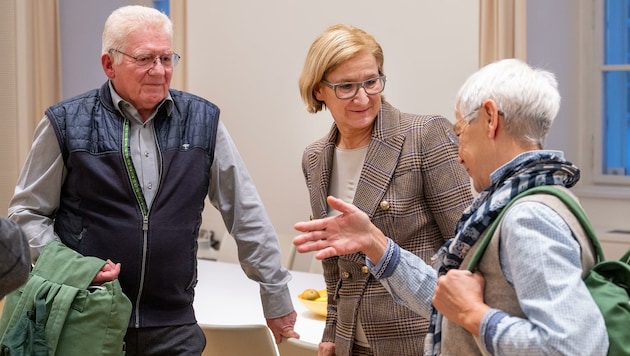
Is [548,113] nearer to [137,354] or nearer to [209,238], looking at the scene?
[137,354]

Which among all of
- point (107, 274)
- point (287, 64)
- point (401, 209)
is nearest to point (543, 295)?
point (401, 209)

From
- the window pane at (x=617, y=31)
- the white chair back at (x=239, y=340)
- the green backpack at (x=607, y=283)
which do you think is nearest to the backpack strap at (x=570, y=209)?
the green backpack at (x=607, y=283)

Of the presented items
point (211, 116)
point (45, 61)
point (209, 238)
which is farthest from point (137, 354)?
point (45, 61)

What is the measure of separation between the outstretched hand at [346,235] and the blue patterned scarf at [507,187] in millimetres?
323

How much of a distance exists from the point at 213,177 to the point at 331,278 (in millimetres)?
500

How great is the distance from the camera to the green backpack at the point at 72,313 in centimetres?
222

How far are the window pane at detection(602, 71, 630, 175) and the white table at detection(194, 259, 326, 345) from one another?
1.99m

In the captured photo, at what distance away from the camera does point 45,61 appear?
6559 millimetres

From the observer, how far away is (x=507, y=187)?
4.96ft

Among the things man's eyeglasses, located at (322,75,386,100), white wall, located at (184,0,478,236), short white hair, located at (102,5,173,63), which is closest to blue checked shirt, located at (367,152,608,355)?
man's eyeglasses, located at (322,75,386,100)

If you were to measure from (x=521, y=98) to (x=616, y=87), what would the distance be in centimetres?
381

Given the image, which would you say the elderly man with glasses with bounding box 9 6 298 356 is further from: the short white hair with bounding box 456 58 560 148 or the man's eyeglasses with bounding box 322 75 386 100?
the short white hair with bounding box 456 58 560 148

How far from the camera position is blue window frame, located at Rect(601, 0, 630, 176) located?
5043 mm

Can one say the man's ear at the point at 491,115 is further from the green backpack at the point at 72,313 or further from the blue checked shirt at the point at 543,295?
the green backpack at the point at 72,313
